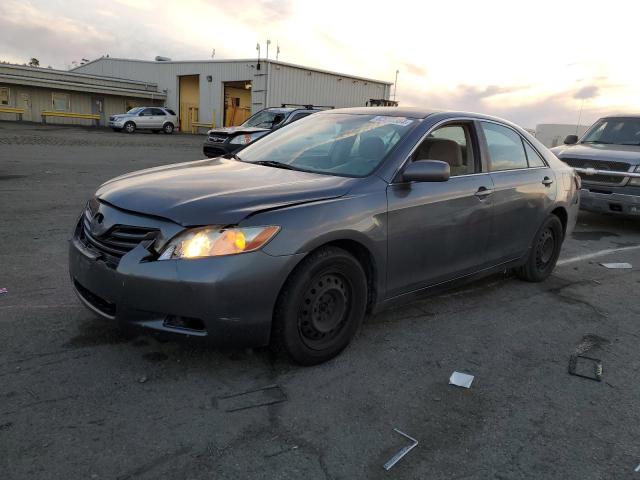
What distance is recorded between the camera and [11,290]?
4344mm

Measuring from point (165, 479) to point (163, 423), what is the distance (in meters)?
0.44

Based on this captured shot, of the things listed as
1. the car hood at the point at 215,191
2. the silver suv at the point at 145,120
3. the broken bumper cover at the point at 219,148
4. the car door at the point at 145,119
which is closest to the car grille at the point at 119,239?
the car hood at the point at 215,191

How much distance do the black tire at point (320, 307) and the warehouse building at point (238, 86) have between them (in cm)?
3277

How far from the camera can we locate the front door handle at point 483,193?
14.0ft

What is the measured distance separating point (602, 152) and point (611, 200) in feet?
3.00

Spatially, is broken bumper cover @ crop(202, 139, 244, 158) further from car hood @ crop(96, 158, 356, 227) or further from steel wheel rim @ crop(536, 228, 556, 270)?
car hood @ crop(96, 158, 356, 227)

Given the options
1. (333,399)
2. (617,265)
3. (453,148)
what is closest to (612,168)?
(617,265)

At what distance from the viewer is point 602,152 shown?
8711 millimetres

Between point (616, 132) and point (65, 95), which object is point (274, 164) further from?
point (65, 95)

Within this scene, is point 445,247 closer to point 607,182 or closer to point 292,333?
point 292,333

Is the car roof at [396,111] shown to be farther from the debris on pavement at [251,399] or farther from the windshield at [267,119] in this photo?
the windshield at [267,119]

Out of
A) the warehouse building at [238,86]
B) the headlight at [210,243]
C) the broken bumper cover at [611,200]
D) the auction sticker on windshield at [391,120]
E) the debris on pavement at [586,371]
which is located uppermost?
the warehouse building at [238,86]

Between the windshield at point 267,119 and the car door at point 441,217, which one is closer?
the car door at point 441,217

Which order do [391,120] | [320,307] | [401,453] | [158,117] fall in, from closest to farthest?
[401,453] < [320,307] < [391,120] < [158,117]
